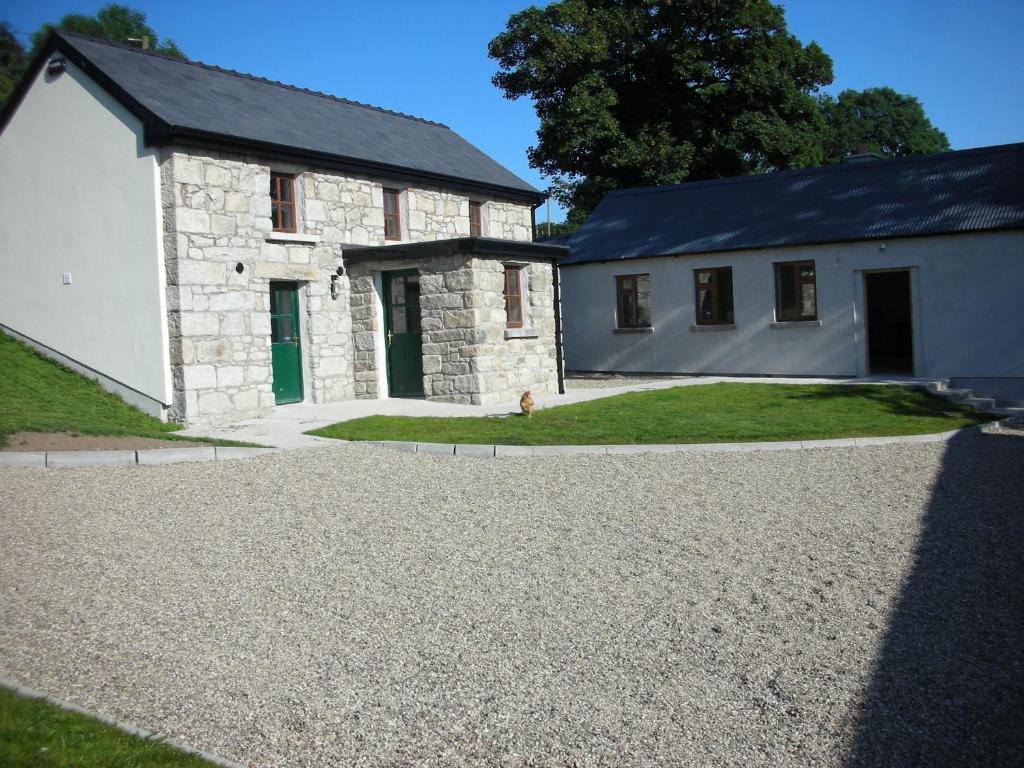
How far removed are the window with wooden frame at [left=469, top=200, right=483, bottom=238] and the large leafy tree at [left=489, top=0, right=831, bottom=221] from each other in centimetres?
1183

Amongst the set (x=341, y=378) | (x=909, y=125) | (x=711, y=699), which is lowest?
(x=711, y=699)

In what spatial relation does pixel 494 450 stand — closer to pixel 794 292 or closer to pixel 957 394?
pixel 957 394

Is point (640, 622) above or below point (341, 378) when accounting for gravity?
below

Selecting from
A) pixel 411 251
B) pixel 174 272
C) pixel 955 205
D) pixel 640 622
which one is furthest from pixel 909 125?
pixel 640 622

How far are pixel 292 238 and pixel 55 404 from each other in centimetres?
489

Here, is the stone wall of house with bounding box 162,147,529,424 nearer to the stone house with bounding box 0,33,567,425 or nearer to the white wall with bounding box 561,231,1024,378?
the stone house with bounding box 0,33,567,425

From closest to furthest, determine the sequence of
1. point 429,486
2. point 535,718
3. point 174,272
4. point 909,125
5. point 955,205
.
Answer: point 535,718
point 429,486
point 174,272
point 955,205
point 909,125

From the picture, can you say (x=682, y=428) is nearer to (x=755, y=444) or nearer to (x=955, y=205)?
(x=755, y=444)

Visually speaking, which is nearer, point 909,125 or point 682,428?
point 682,428

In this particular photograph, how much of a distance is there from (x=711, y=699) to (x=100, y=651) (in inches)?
125

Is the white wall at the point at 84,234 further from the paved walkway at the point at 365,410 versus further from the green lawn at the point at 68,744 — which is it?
the green lawn at the point at 68,744

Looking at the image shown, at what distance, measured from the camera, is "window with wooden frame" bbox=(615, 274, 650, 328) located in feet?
82.6

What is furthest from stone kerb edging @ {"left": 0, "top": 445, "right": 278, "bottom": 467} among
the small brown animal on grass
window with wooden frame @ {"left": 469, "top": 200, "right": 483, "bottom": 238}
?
window with wooden frame @ {"left": 469, "top": 200, "right": 483, "bottom": 238}

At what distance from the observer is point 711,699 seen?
438 cm
